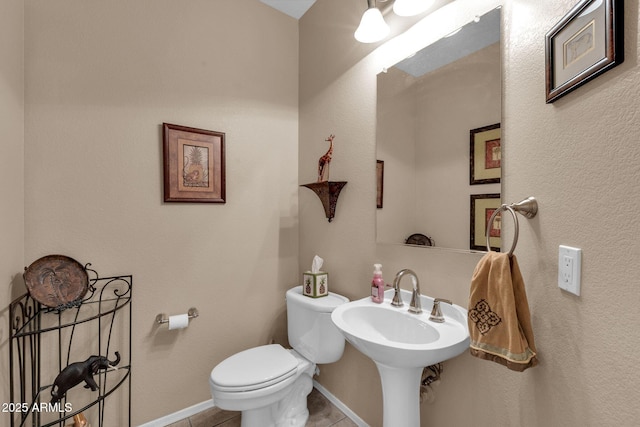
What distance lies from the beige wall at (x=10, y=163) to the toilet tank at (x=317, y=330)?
4.37 ft

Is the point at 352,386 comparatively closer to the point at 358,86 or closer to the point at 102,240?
the point at 102,240

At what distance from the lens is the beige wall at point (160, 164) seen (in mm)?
1431

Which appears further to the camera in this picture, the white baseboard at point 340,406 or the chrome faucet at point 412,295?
the white baseboard at point 340,406

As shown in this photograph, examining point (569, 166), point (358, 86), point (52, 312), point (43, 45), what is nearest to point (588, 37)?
point (569, 166)

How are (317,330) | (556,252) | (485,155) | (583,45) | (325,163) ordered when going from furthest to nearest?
(325,163) < (317,330) < (485,155) < (556,252) < (583,45)

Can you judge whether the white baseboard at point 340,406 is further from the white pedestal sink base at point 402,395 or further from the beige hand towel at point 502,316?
the beige hand towel at point 502,316

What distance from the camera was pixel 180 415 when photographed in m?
1.75

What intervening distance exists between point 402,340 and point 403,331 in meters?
0.04

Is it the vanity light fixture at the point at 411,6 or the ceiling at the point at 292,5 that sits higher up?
the ceiling at the point at 292,5

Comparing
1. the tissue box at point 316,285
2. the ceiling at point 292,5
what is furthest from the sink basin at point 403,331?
the ceiling at point 292,5

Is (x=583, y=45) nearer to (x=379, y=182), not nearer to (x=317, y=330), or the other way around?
(x=379, y=182)

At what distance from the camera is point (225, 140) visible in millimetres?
1885

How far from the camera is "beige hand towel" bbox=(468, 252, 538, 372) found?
0.83m

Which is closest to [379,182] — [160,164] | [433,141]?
[433,141]
